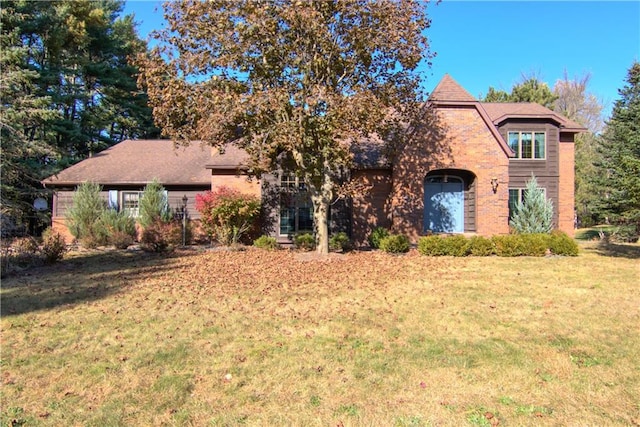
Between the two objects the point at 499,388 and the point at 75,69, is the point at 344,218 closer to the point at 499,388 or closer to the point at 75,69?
the point at 499,388

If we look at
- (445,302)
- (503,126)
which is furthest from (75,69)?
(445,302)

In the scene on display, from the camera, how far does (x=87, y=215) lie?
56.0 ft

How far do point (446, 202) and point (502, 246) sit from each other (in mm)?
4659

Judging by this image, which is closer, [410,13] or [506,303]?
[506,303]

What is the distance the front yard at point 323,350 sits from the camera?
3746 millimetres

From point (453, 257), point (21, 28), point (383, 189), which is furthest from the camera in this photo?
point (21, 28)

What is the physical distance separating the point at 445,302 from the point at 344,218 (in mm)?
10223

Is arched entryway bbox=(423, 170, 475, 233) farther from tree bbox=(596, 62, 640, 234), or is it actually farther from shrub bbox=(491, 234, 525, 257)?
tree bbox=(596, 62, 640, 234)

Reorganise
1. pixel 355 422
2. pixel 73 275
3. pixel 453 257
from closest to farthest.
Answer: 1. pixel 355 422
2. pixel 73 275
3. pixel 453 257

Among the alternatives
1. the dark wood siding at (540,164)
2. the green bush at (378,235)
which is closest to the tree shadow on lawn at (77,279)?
the green bush at (378,235)

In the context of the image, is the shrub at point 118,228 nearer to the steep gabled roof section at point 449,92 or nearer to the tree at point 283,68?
the tree at point 283,68

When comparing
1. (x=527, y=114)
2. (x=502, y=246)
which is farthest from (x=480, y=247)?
(x=527, y=114)

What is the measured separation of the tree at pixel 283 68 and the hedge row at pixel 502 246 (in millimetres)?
4228

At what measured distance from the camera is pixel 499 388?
4.13 metres
